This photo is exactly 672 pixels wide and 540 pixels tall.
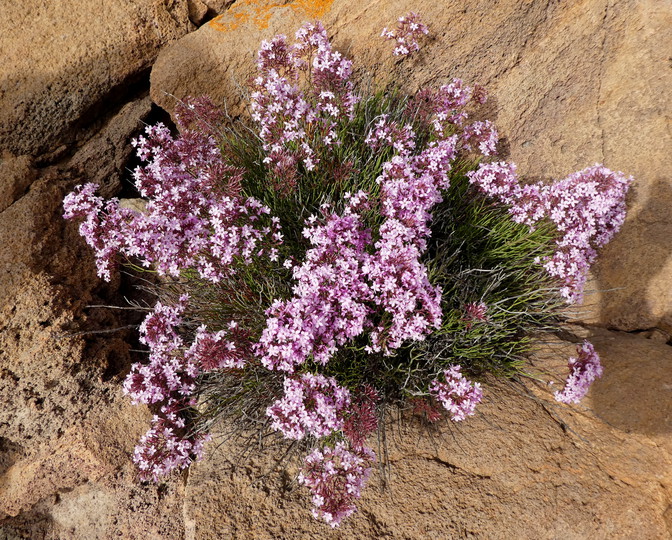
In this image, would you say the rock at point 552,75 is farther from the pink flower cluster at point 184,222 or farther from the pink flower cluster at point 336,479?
the pink flower cluster at point 336,479

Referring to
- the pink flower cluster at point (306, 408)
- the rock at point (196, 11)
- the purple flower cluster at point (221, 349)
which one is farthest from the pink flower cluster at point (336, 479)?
the rock at point (196, 11)

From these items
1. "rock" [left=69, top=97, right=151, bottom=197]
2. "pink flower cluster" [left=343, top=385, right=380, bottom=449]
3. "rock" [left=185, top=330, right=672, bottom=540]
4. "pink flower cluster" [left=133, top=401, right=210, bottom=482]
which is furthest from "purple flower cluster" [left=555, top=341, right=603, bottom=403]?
Answer: "rock" [left=69, top=97, right=151, bottom=197]

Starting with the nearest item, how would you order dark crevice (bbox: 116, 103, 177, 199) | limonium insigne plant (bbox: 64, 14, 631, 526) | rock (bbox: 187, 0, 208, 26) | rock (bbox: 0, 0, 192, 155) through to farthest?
limonium insigne plant (bbox: 64, 14, 631, 526) → rock (bbox: 0, 0, 192, 155) → dark crevice (bbox: 116, 103, 177, 199) → rock (bbox: 187, 0, 208, 26)

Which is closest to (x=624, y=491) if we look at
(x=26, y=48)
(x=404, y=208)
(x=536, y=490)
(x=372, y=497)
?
(x=536, y=490)

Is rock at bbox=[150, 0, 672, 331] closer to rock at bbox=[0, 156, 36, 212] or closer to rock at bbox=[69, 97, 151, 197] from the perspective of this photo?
rock at bbox=[69, 97, 151, 197]

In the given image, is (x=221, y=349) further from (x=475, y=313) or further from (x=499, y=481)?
(x=499, y=481)
